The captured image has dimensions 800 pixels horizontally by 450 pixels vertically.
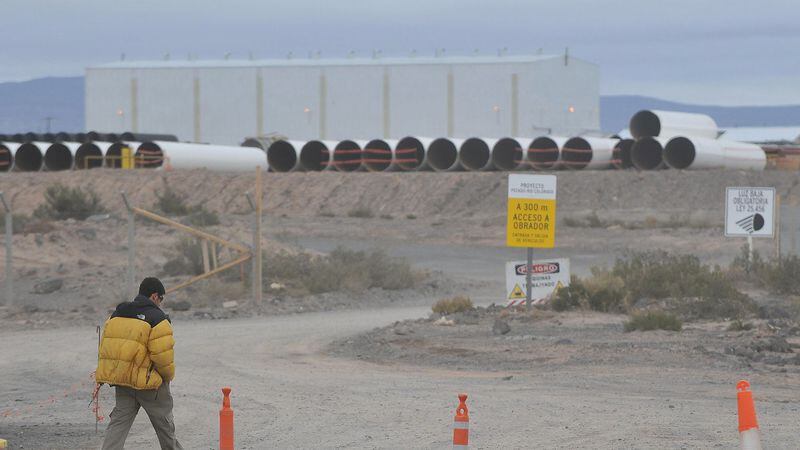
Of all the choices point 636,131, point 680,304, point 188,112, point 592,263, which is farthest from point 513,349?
point 188,112

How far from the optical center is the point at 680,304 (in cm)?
2175

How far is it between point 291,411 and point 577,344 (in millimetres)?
5829

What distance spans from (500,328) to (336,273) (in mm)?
9019

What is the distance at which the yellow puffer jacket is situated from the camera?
30.6ft

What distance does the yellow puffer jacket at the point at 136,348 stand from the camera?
931 cm

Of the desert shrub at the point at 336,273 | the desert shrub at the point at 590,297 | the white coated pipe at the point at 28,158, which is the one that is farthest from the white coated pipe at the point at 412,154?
the desert shrub at the point at 590,297

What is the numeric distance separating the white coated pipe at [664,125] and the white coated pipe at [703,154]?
2458 mm

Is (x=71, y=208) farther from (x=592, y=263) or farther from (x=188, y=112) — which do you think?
(x=188, y=112)

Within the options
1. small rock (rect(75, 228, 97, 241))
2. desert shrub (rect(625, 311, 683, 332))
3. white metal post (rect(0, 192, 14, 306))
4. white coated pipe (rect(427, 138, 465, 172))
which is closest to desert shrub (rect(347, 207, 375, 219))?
white coated pipe (rect(427, 138, 465, 172))

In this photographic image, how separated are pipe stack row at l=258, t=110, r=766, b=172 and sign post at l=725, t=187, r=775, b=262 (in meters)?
32.1

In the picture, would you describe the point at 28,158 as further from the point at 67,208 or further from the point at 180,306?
the point at 180,306

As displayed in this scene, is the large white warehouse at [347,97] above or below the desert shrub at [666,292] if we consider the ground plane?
above

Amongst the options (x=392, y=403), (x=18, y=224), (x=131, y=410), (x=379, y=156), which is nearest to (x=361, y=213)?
(x=379, y=156)

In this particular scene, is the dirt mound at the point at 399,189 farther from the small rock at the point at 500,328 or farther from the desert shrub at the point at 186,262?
the small rock at the point at 500,328
